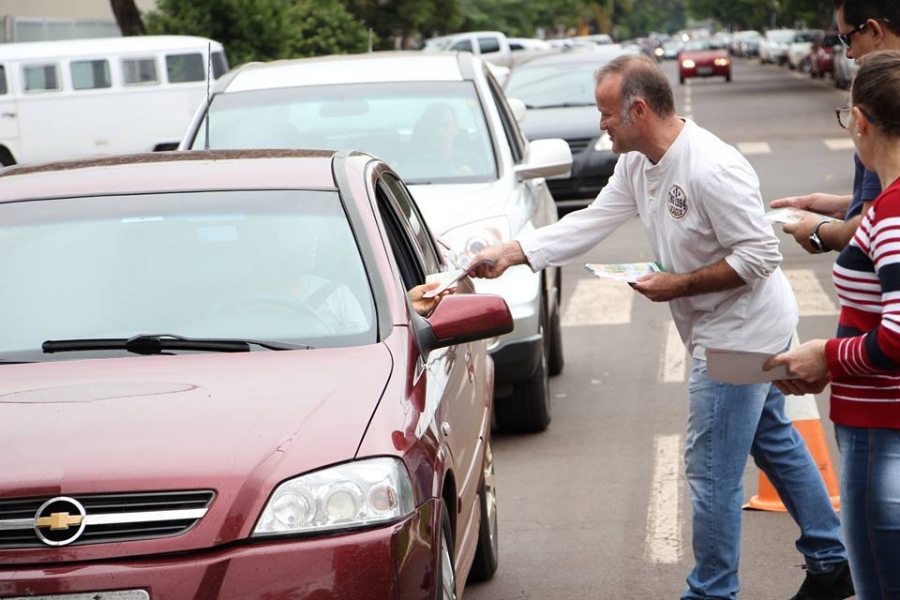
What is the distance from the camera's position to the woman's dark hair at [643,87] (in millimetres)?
4867

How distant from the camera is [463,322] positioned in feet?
14.8

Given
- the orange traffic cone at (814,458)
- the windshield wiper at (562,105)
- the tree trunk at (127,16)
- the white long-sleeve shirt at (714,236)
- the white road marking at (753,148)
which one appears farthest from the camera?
the tree trunk at (127,16)

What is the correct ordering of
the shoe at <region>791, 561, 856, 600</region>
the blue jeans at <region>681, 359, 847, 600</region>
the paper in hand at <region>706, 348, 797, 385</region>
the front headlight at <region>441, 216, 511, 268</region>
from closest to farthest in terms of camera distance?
the paper in hand at <region>706, 348, 797, 385</region> < the blue jeans at <region>681, 359, 847, 600</region> < the shoe at <region>791, 561, 856, 600</region> < the front headlight at <region>441, 216, 511, 268</region>

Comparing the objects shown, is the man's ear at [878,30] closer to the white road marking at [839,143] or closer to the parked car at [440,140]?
the parked car at [440,140]

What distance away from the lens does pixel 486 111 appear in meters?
8.81

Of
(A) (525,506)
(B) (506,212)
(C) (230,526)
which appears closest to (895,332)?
(C) (230,526)

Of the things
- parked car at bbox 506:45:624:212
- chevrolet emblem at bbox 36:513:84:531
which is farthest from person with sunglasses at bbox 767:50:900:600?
parked car at bbox 506:45:624:212

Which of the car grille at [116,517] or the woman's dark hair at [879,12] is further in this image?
the woman's dark hair at [879,12]

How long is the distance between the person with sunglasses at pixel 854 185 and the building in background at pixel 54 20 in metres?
33.7

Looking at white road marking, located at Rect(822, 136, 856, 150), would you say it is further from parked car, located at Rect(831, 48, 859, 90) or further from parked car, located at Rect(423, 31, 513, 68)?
parked car, located at Rect(423, 31, 513, 68)

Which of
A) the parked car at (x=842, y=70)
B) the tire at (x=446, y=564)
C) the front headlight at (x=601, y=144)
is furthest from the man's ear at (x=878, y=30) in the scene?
the parked car at (x=842, y=70)

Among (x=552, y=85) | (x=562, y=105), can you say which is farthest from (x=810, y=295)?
(x=552, y=85)

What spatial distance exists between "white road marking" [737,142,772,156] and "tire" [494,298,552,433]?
1863 centimetres

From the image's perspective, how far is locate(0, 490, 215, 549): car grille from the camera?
11.4 ft
